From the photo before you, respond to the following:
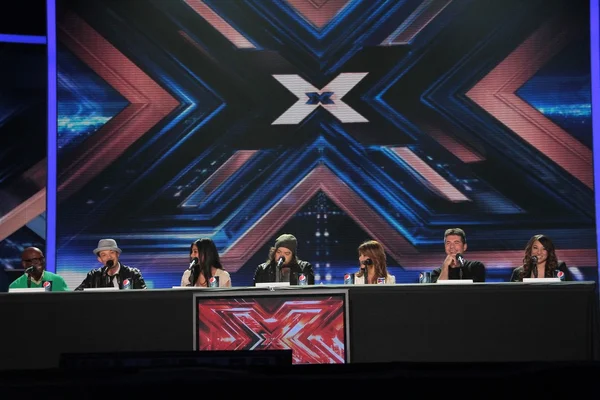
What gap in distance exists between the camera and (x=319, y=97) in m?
7.66

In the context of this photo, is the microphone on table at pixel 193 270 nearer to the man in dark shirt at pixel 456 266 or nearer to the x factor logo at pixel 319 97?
the man in dark shirt at pixel 456 266

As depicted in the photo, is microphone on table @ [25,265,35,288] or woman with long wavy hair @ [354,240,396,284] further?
woman with long wavy hair @ [354,240,396,284]

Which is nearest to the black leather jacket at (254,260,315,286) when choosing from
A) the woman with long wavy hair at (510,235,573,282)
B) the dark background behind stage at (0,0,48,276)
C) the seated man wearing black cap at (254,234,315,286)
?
the seated man wearing black cap at (254,234,315,286)

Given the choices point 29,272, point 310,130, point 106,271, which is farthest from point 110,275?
point 310,130

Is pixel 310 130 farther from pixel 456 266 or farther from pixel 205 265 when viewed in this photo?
pixel 456 266

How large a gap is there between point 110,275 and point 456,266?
8.75 ft

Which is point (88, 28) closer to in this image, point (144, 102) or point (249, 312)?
point (144, 102)

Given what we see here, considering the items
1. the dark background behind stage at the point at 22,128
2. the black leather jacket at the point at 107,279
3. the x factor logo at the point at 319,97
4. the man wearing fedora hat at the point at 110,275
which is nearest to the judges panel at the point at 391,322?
the man wearing fedora hat at the point at 110,275

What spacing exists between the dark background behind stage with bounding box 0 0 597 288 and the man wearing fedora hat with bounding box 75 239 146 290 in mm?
1516

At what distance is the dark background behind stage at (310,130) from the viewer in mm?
7508

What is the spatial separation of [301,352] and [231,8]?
433 cm

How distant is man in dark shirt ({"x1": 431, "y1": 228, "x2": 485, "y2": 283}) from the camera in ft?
18.1

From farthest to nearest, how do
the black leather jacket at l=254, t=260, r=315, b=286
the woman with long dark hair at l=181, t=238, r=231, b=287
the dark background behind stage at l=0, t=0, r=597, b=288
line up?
the dark background behind stage at l=0, t=0, r=597, b=288 → the woman with long dark hair at l=181, t=238, r=231, b=287 → the black leather jacket at l=254, t=260, r=315, b=286

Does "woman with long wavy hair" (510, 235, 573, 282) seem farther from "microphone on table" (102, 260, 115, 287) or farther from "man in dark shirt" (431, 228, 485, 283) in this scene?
"microphone on table" (102, 260, 115, 287)
